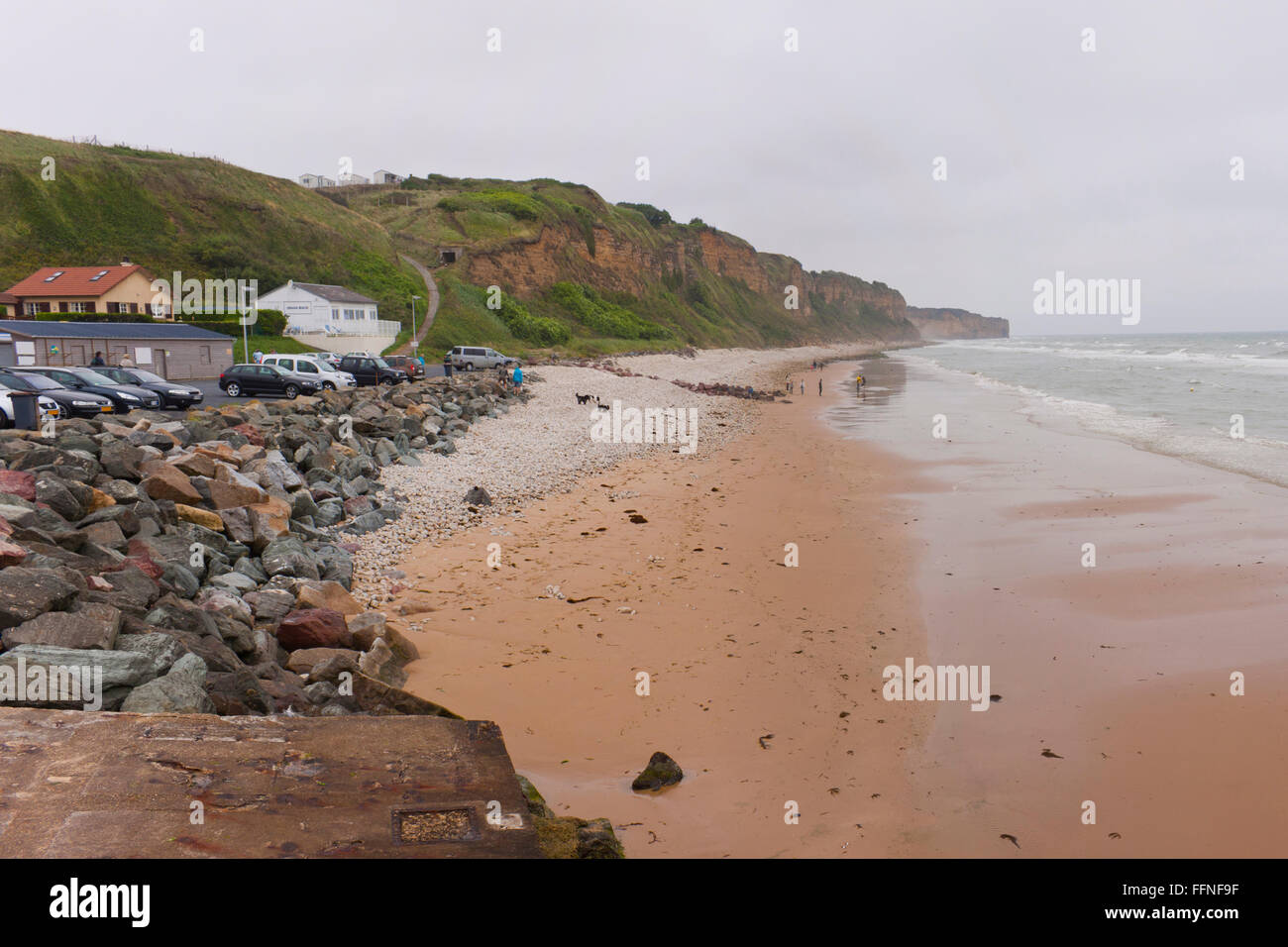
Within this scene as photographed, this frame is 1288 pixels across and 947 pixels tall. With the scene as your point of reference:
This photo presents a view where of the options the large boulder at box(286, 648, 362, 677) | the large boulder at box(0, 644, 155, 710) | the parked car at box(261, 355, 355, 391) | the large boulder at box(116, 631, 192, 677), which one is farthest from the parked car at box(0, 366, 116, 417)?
the large boulder at box(0, 644, 155, 710)

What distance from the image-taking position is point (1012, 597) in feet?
38.9

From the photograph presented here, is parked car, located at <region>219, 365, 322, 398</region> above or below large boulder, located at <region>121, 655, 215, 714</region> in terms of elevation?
above

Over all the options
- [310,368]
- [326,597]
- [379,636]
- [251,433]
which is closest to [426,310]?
[310,368]

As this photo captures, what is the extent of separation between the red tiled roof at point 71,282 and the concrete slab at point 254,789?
171ft

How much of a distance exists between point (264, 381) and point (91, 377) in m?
6.78

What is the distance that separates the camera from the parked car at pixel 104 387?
22.2 m

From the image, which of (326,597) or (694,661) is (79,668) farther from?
(694,661)

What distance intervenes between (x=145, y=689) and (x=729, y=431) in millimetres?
26446

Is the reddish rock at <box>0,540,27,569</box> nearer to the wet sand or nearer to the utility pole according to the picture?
the wet sand

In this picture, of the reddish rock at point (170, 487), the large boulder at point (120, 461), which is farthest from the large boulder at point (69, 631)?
the large boulder at point (120, 461)

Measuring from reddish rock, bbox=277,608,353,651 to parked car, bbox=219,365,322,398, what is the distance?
911 inches

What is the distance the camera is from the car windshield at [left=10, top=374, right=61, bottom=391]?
20095 millimetres

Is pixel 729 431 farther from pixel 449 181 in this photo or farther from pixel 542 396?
pixel 449 181

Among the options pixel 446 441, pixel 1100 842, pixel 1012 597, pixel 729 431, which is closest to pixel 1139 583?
pixel 1012 597
